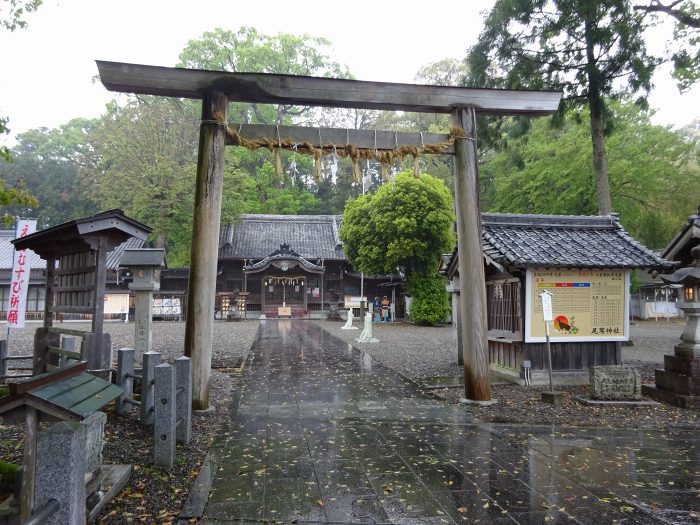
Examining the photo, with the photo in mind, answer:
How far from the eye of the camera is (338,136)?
25.7 feet

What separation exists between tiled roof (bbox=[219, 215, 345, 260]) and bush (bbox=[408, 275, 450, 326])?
9213 millimetres

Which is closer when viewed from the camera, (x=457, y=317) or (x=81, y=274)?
(x=81, y=274)

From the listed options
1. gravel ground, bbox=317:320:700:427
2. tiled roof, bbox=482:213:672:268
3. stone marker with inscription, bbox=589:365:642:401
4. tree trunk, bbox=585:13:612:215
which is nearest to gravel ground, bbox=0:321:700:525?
gravel ground, bbox=317:320:700:427

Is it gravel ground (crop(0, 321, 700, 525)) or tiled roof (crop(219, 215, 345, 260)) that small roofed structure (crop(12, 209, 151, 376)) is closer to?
gravel ground (crop(0, 321, 700, 525))

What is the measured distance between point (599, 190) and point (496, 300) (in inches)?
321

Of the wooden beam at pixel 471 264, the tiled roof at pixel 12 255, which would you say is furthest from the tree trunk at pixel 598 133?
the tiled roof at pixel 12 255

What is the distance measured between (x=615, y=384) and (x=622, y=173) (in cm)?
1770

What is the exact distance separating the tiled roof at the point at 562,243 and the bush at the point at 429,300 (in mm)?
15602

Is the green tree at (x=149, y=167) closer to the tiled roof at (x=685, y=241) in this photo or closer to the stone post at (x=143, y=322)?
the stone post at (x=143, y=322)

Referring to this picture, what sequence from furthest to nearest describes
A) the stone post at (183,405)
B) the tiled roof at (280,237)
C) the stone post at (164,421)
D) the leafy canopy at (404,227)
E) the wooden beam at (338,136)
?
the tiled roof at (280,237)
the leafy canopy at (404,227)
the wooden beam at (338,136)
the stone post at (183,405)
the stone post at (164,421)

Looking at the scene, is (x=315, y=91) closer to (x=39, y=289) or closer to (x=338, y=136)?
(x=338, y=136)

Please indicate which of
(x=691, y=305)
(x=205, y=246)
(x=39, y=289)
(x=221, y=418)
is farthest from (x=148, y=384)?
(x=39, y=289)

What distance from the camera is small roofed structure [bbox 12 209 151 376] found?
22.6ft

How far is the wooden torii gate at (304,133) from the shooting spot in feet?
23.2
